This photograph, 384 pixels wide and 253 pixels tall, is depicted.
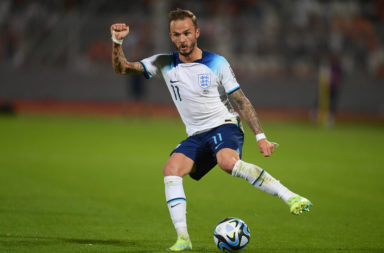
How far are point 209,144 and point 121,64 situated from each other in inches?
45.6

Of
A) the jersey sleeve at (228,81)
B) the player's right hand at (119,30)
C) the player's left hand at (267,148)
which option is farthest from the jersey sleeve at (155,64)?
the player's left hand at (267,148)

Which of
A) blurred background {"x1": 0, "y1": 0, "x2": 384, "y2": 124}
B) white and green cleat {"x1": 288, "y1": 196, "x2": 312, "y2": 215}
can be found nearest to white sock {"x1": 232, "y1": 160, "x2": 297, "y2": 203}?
white and green cleat {"x1": 288, "y1": 196, "x2": 312, "y2": 215}

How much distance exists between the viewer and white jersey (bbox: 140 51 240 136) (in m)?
6.44

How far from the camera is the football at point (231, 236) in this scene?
235 inches

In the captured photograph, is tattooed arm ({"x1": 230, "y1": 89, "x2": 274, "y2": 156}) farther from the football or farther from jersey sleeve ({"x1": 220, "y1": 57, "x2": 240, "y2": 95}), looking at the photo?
the football

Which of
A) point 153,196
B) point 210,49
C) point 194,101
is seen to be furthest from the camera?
point 210,49

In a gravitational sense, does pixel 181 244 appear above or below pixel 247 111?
below

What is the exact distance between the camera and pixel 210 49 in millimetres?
26188

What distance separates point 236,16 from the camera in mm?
28422

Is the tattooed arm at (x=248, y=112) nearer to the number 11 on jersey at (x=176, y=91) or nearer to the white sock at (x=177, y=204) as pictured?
the number 11 on jersey at (x=176, y=91)

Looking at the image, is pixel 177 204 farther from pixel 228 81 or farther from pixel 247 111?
pixel 228 81

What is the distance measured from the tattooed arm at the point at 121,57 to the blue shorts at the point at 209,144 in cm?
88

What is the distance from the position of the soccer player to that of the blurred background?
61.4ft

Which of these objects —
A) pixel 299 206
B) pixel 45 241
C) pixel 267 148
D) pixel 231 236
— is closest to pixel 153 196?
pixel 45 241
